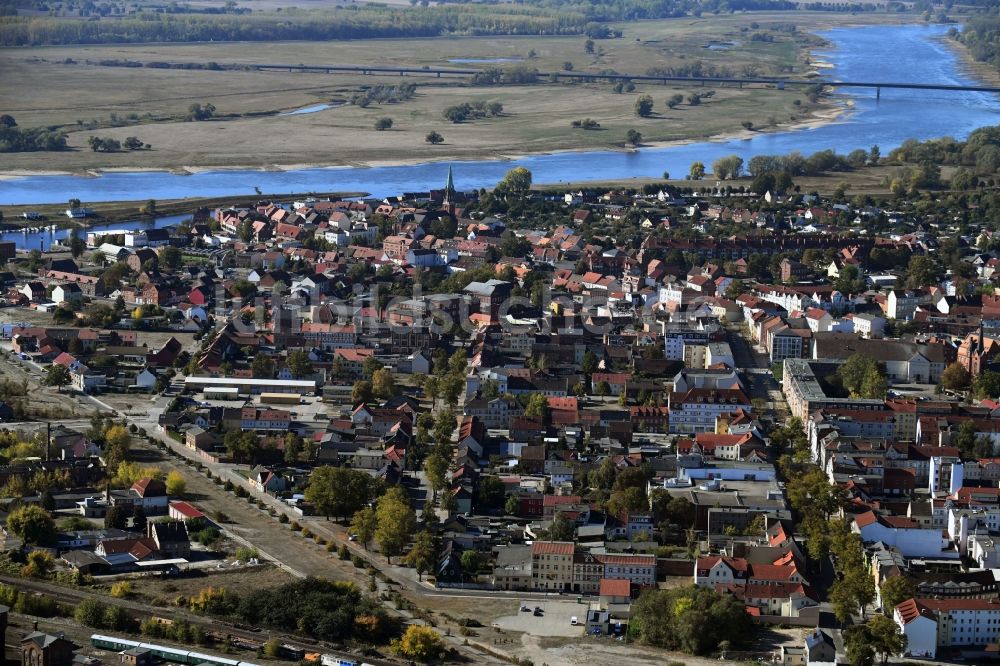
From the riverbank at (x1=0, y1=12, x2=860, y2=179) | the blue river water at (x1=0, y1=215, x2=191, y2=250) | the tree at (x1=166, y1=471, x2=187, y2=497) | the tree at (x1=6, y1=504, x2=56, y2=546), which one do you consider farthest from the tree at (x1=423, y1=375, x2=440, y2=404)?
the riverbank at (x1=0, y1=12, x2=860, y2=179)

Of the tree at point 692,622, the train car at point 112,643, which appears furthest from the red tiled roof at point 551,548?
the train car at point 112,643

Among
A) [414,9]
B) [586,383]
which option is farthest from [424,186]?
[414,9]

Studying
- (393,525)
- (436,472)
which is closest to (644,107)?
(436,472)

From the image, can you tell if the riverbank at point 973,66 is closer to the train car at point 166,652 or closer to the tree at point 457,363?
the tree at point 457,363

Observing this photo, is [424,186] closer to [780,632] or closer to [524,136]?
[524,136]

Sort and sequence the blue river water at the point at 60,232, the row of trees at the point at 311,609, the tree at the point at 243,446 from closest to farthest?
1. the row of trees at the point at 311,609
2. the tree at the point at 243,446
3. the blue river water at the point at 60,232
